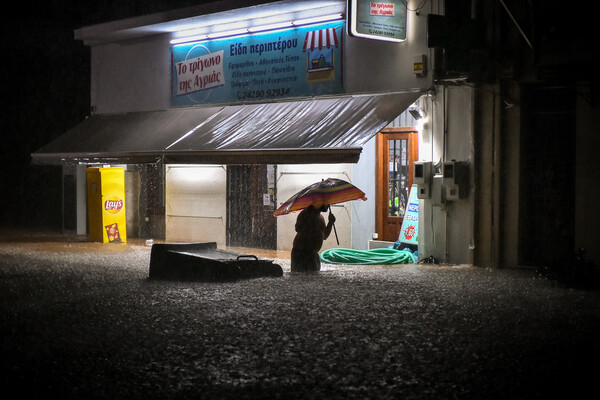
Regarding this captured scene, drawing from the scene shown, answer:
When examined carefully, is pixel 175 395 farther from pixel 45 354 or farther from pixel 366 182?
pixel 366 182

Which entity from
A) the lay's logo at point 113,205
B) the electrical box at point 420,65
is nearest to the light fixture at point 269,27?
the electrical box at point 420,65

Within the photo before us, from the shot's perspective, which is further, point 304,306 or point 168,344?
point 304,306

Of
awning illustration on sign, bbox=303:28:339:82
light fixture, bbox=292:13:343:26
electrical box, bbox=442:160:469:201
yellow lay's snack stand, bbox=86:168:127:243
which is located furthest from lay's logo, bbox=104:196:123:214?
electrical box, bbox=442:160:469:201

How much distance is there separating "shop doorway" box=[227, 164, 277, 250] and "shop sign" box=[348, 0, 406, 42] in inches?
190

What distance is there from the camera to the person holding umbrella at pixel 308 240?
1368cm

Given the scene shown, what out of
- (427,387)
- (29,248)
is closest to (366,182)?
(29,248)

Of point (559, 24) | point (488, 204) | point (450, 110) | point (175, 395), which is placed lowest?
point (175, 395)

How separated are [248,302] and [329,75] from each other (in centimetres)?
792

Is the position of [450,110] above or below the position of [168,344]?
above

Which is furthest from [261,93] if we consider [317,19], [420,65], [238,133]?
[420,65]

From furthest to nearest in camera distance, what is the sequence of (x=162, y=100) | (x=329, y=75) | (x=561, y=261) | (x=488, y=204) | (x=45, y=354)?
1. (x=162, y=100)
2. (x=329, y=75)
3. (x=488, y=204)
4. (x=561, y=261)
5. (x=45, y=354)

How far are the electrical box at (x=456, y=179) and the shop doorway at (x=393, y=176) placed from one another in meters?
2.33

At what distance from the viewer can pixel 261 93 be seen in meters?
18.0

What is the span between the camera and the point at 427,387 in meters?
6.02
